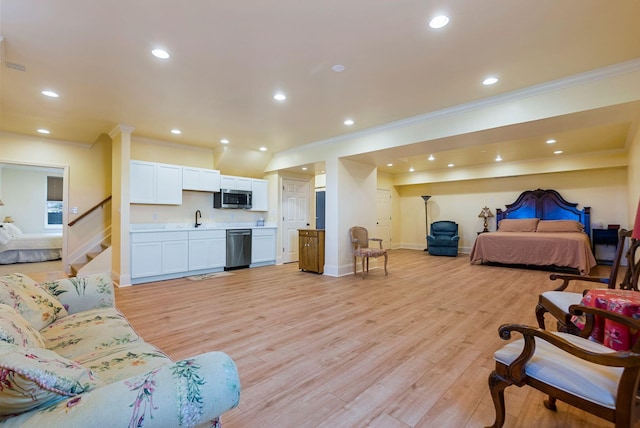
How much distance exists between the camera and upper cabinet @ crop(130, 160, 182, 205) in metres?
5.13

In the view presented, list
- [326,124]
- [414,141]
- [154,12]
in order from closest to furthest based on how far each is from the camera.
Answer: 1. [154,12]
2. [414,141]
3. [326,124]

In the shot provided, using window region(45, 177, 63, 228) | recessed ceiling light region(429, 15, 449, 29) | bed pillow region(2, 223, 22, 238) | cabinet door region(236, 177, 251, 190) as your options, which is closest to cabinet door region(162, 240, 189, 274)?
cabinet door region(236, 177, 251, 190)

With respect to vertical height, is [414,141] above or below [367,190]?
above

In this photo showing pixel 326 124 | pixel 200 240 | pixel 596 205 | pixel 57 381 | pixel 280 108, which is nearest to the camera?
pixel 57 381

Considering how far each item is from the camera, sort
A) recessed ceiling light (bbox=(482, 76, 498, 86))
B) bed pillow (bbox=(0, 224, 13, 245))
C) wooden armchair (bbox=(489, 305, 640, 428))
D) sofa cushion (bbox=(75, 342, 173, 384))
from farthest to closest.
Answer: bed pillow (bbox=(0, 224, 13, 245)), recessed ceiling light (bbox=(482, 76, 498, 86)), sofa cushion (bbox=(75, 342, 173, 384)), wooden armchair (bbox=(489, 305, 640, 428))

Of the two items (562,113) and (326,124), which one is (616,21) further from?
(326,124)

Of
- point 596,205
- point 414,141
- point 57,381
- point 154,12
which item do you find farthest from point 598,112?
point 596,205

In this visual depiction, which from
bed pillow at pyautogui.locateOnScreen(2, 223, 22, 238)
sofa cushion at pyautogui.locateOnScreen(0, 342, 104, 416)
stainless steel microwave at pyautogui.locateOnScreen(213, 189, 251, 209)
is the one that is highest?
stainless steel microwave at pyautogui.locateOnScreen(213, 189, 251, 209)

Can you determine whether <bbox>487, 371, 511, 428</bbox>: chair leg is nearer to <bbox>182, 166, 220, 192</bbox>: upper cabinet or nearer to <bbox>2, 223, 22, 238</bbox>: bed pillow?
<bbox>182, 166, 220, 192</bbox>: upper cabinet

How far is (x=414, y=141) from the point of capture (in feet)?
14.8

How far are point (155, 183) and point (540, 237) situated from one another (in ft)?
25.8

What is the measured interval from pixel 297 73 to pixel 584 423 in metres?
3.51

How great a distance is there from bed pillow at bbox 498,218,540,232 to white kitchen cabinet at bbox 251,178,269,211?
626 centimetres

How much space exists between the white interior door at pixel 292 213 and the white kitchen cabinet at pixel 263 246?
13.7 inches
